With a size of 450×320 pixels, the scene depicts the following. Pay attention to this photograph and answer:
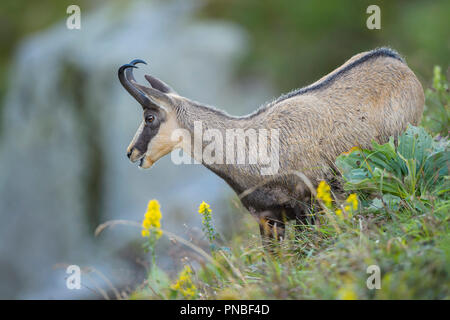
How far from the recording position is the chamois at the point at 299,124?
212 inches

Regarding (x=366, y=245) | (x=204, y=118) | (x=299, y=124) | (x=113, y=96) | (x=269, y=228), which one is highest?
(x=113, y=96)

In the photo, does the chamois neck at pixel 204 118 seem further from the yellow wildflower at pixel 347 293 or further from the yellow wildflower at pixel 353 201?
the yellow wildflower at pixel 347 293

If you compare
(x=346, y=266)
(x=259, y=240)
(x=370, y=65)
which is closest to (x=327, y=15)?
(x=370, y=65)

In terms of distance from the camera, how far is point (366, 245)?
400 centimetres

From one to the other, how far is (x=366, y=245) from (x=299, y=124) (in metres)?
1.85

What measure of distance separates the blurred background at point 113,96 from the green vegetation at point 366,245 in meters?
8.00

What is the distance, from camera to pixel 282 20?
629 inches

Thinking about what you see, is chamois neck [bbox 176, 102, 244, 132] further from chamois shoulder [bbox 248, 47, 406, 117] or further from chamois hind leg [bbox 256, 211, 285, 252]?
chamois hind leg [bbox 256, 211, 285, 252]

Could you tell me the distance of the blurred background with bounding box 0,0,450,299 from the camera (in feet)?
45.2

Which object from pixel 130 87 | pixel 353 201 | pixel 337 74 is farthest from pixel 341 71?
pixel 130 87

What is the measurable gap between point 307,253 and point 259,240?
2.73 feet

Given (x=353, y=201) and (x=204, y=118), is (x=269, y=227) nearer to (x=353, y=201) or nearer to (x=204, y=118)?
(x=353, y=201)

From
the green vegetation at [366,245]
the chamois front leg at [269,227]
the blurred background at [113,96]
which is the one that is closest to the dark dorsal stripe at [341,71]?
the green vegetation at [366,245]
